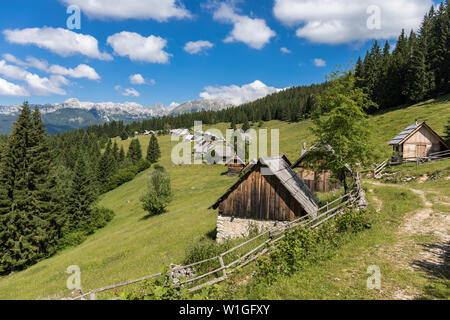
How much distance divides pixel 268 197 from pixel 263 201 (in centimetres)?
52

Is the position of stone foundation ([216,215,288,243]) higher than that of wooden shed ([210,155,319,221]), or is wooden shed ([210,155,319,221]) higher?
wooden shed ([210,155,319,221])

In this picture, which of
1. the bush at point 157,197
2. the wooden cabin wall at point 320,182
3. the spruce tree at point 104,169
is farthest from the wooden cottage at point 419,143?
the spruce tree at point 104,169

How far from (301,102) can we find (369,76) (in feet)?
171

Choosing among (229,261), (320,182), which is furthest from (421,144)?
(229,261)

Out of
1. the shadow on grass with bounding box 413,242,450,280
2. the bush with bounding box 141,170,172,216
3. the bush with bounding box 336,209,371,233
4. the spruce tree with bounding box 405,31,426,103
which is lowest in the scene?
the bush with bounding box 141,170,172,216

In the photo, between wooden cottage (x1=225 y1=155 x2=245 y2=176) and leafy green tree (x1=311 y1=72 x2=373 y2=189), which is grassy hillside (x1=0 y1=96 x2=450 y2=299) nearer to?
leafy green tree (x1=311 y1=72 x2=373 y2=189)

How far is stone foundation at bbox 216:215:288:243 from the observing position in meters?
18.5

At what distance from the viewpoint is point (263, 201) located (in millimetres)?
18703

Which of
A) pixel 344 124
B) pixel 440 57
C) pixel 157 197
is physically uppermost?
pixel 440 57

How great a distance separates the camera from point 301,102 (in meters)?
130

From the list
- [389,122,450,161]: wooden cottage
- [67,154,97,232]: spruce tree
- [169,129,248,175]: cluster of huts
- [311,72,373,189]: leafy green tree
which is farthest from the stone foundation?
[169,129,248,175]: cluster of huts

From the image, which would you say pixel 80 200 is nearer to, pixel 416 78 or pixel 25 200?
pixel 25 200

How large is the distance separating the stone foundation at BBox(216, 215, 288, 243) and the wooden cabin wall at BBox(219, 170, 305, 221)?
340 millimetres
